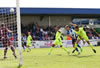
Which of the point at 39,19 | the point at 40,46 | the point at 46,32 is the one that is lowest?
the point at 40,46

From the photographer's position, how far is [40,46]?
25031mm

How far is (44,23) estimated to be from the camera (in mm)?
31203

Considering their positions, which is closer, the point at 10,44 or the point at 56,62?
the point at 56,62

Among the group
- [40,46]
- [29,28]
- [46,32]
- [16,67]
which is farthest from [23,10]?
[16,67]

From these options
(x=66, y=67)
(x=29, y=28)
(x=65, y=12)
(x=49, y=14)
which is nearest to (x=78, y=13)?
(x=65, y=12)

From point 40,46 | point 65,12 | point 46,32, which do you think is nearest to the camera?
point 40,46

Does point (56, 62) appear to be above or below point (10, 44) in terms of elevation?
below

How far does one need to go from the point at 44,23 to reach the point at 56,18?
2028mm

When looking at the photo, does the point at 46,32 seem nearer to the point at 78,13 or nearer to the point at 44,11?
the point at 44,11

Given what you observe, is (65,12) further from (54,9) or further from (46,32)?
(46,32)

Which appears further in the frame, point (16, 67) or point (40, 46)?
point (40, 46)

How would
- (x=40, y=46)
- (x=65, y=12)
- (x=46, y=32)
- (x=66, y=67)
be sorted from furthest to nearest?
1. (x=65, y=12)
2. (x=46, y=32)
3. (x=40, y=46)
4. (x=66, y=67)

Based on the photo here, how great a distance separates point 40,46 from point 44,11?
20.9 ft

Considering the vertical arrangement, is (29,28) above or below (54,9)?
below
